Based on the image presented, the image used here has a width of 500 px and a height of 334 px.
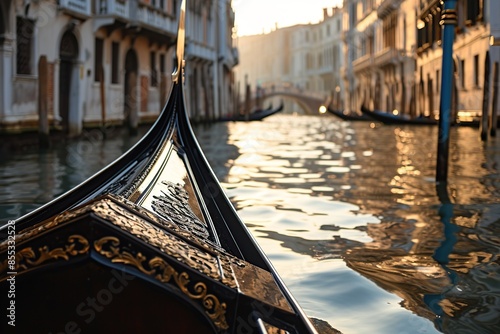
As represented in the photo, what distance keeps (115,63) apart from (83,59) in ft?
5.28

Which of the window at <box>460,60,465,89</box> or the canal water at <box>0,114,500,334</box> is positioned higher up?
the window at <box>460,60,465,89</box>

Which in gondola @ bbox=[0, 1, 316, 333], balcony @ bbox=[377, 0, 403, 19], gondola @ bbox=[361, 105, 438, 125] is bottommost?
gondola @ bbox=[0, 1, 316, 333]

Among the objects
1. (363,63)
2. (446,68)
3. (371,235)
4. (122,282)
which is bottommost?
(371,235)

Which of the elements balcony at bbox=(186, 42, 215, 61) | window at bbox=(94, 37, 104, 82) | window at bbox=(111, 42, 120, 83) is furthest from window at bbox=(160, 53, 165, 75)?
window at bbox=(94, 37, 104, 82)

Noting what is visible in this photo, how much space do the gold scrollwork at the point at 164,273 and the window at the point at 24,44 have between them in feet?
23.8

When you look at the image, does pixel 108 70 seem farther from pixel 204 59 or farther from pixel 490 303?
pixel 490 303

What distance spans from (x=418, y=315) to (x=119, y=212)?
94 cm

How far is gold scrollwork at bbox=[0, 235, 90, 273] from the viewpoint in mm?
795

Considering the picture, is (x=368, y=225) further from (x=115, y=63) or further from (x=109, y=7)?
(x=115, y=63)

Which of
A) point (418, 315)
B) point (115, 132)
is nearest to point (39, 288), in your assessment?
point (418, 315)

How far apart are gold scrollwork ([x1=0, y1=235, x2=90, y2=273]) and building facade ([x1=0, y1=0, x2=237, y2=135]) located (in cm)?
611

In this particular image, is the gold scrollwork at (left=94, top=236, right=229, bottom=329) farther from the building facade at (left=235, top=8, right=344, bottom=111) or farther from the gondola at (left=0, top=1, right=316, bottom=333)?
the building facade at (left=235, top=8, right=344, bottom=111)

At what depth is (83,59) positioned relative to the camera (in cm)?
955

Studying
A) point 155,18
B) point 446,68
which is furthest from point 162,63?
point 446,68
